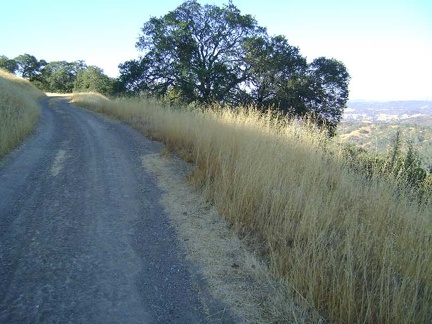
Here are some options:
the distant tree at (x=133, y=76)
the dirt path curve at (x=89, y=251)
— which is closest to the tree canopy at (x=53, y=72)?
the distant tree at (x=133, y=76)

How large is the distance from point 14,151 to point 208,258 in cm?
626

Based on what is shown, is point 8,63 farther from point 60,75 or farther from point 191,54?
point 191,54

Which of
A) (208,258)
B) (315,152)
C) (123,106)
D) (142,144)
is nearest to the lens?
(208,258)

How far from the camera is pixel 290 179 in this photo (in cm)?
455

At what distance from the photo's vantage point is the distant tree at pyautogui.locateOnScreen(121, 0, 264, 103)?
21.2 metres

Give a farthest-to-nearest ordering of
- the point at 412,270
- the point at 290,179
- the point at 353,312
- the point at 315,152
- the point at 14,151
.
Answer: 1. the point at 14,151
2. the point at 315,152
3. the point at 290,179
4. the point at 412,270
5. the point at 353,312

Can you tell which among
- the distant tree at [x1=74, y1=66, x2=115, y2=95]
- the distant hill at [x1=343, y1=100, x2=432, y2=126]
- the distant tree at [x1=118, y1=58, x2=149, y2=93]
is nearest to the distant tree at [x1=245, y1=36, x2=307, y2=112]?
the distant hill at [x1=343, y1=100, x2=432, y2=126]

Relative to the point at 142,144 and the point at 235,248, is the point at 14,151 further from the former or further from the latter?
the point at 235,248

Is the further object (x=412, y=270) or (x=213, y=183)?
(x=213, y=183)

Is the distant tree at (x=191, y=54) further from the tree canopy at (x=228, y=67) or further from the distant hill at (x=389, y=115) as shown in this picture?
the distant hill at (x=389, y=115)

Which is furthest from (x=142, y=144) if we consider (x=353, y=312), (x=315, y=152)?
(x=353, y=312)

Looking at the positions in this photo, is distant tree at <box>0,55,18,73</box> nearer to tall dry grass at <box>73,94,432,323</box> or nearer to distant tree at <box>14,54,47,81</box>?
distant tree at <box>14,54,47,81</box>

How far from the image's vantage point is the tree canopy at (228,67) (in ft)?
68.5

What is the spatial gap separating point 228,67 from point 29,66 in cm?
6200
